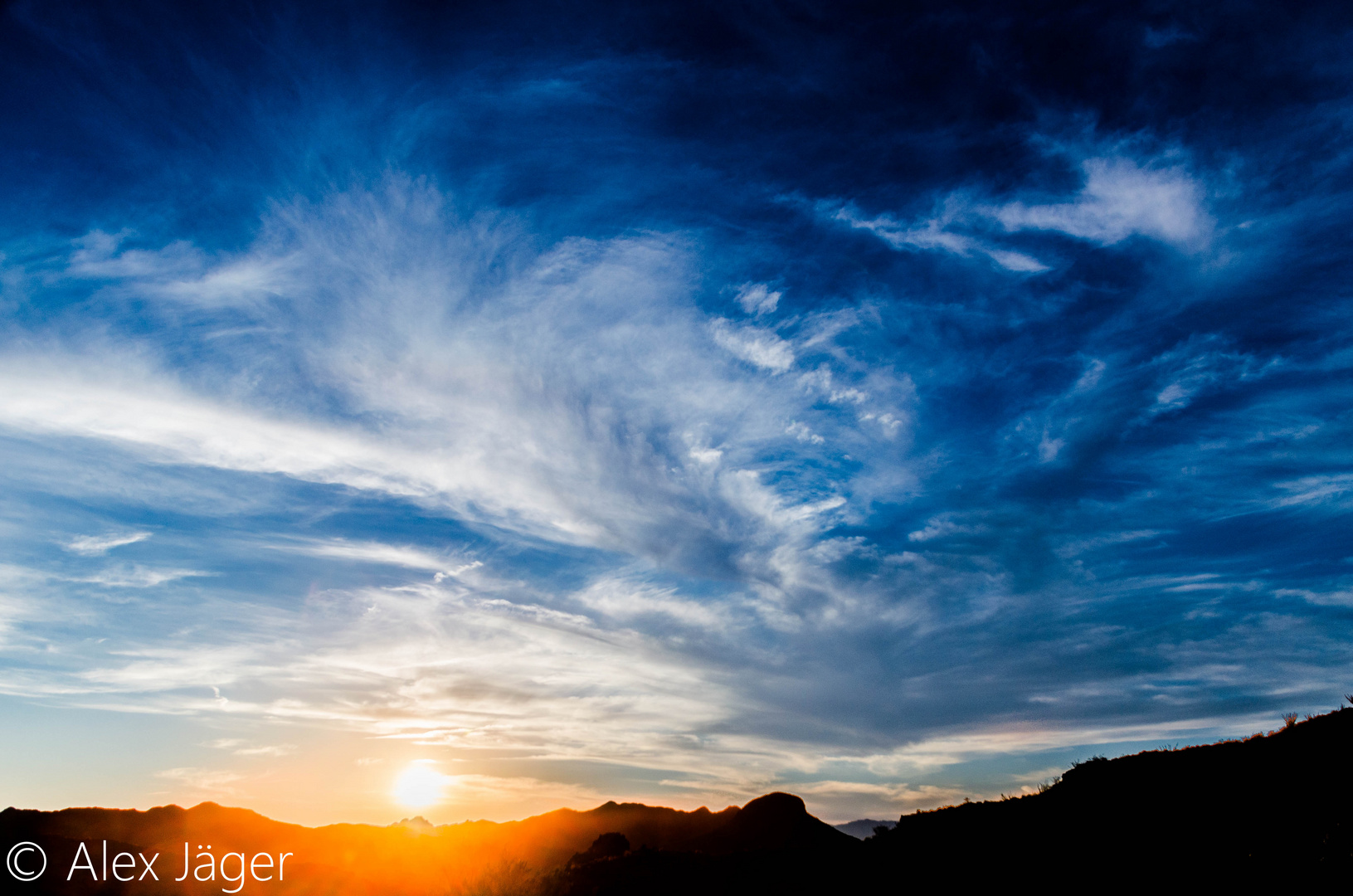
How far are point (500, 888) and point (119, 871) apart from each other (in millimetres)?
41381

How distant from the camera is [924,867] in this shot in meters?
17.4

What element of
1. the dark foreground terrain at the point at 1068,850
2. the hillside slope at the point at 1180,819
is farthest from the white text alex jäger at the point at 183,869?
the hillside slope at the point at 1180,819

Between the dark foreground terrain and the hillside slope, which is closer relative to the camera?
the hillside slope

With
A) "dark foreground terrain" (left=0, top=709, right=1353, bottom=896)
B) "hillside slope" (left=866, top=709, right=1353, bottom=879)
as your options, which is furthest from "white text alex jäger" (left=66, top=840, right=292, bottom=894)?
"hillside slope" (left=866, top=709, right=1353, bottom=879)

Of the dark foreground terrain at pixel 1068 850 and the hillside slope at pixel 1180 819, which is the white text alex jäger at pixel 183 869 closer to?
the dark foreground terrain at pixel 1068 850

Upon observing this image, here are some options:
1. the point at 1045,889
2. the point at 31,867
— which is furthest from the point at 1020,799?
the point at 31,867

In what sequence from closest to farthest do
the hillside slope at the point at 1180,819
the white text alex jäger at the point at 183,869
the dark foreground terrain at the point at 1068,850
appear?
1. the hillside slope at the point at 1180,819
2. the dark foreground terrain at the point at 1068,850
3. the white text alex jäger at the point at 183,869

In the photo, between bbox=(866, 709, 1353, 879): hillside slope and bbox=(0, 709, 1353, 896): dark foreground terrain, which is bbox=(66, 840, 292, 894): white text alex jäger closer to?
bbox=(0, 709, 1353, 896): dark foreground terrain

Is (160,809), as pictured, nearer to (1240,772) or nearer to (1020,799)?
(1020,799)

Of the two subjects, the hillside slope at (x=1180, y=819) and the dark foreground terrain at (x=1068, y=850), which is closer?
the hillside slope at (x=1180, y=819)

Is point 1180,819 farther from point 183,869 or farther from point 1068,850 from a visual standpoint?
point 183,869

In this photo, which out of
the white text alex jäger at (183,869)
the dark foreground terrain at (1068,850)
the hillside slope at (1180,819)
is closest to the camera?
the hillside slope at (1180,819)

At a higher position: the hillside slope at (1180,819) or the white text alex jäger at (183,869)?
the hillside slope at (1180,819)

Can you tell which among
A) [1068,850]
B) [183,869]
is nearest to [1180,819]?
[1068,850]
